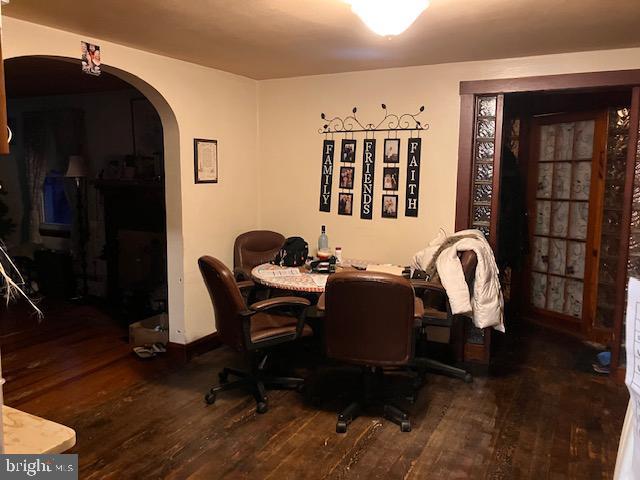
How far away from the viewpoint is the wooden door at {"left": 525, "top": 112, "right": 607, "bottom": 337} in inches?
181

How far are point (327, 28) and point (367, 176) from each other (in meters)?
1.62

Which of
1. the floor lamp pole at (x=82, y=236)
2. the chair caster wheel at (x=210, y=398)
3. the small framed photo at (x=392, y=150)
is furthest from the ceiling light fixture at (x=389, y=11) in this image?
the floor lamp pole at (x=82, y=236)

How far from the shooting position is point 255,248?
457cm

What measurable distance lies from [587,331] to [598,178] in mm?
1351

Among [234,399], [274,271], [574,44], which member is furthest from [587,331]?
[234,399]

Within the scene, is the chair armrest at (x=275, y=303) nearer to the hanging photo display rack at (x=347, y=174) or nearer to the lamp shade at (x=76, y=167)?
the hanging photo display rack at (x=347, y=174)

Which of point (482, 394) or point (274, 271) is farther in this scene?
point (274, 271)

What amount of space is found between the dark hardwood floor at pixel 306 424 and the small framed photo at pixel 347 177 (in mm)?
1737

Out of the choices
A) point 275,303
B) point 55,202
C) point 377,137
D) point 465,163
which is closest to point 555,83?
point 465,163

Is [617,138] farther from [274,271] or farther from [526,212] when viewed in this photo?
[274,271]

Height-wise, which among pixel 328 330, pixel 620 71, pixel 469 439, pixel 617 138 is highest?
pixel 620 71

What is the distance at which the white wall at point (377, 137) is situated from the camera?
12.6 ft

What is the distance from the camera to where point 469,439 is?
9.58ft

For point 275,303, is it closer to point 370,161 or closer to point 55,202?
point 370,161
